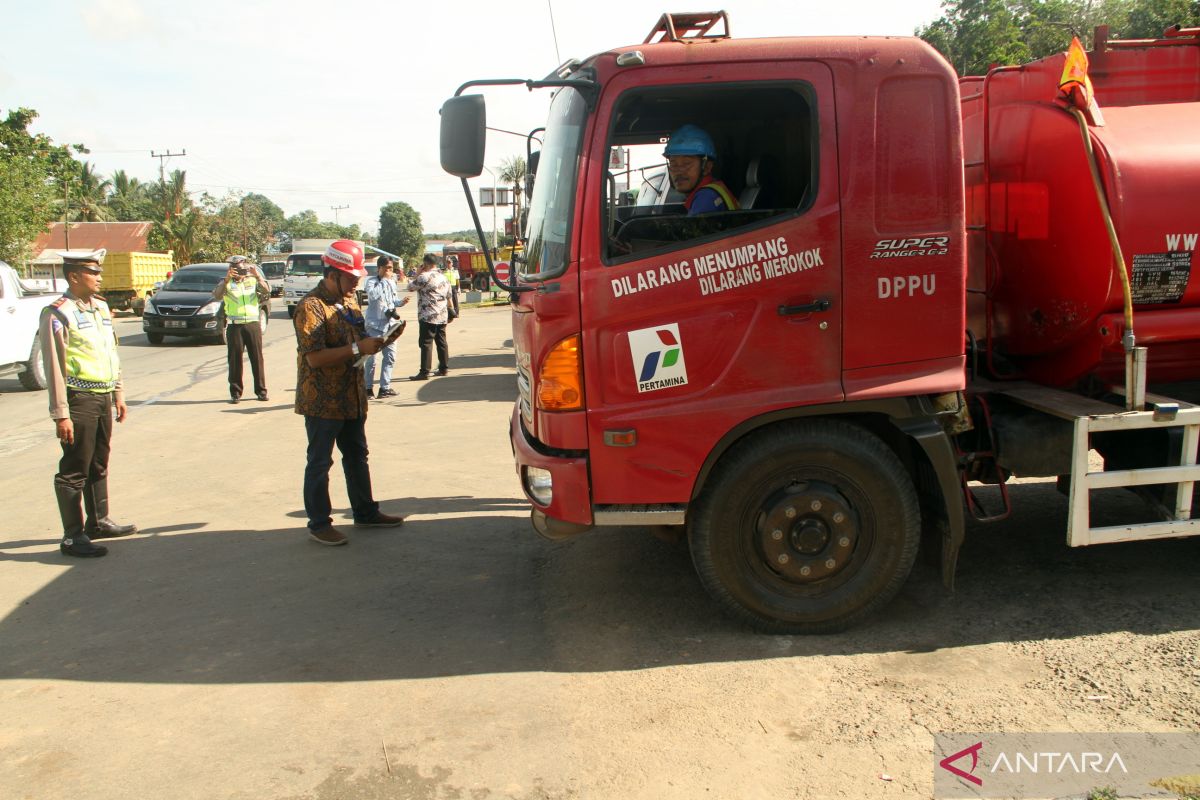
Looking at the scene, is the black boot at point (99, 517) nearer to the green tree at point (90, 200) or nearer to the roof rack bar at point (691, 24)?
the roof rack bar at point (691, 24)

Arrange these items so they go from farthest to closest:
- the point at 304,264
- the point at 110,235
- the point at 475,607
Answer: the point at 110,235
the point at 304,264
the point at 475,607

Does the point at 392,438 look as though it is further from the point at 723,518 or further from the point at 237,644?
the point at 723,518

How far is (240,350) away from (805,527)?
897 centimetres

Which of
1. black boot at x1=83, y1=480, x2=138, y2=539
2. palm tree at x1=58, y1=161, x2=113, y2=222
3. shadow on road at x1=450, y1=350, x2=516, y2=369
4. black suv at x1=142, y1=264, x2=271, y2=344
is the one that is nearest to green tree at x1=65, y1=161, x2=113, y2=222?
palm tree at x1=58, y1=161, x2=113, y2=222

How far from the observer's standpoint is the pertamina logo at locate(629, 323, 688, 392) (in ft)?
12.4

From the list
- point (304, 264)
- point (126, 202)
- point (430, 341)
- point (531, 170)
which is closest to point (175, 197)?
point (126, 202)

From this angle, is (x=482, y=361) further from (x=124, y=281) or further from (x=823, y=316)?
(x=124, y=281)

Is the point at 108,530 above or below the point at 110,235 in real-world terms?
below

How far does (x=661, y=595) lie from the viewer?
15.2ft

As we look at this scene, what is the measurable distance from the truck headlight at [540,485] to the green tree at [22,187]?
111ft

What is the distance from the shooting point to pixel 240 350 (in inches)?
437

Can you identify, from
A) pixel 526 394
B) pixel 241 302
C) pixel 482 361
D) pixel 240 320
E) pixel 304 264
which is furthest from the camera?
pixel 304 264

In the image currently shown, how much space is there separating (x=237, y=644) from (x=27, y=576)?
6.14 feet

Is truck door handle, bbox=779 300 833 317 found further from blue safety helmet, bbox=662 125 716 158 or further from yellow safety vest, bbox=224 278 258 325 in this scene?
yellow safety vest, bbox=224 278 258 325
